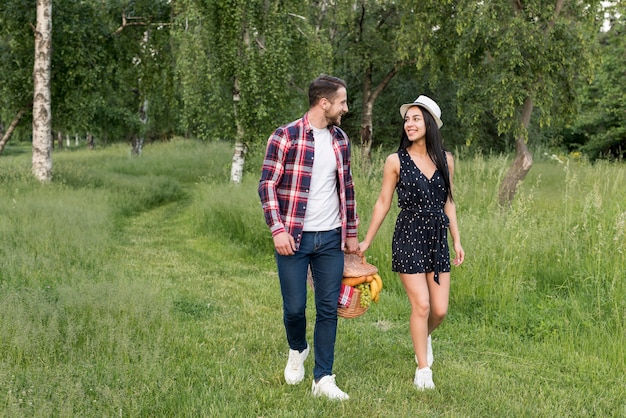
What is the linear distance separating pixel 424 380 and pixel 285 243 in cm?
150

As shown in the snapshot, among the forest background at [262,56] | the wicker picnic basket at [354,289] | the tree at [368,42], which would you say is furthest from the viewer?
the tree at [368,42]

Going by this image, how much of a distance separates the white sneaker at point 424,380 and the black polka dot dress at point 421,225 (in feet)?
2.21

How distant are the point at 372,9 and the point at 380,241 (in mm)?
14754

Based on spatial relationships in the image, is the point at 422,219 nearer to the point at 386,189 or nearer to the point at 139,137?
the point at 386,189

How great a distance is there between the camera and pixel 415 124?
13.8 feet

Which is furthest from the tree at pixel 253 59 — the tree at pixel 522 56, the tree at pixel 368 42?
the tree at pixel 368 42

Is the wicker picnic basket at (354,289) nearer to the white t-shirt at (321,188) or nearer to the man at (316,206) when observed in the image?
the man at (316,206)

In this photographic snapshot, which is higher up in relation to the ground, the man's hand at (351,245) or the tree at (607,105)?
the tree at (607,105)

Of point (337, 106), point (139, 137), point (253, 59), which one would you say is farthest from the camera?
point (139, 137)

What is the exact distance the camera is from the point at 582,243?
21.3 feet

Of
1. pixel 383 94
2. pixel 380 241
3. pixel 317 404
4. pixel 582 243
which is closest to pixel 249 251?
pixel 380 241

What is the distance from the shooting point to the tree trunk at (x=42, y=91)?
13.2m

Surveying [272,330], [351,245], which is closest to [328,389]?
[351,245]

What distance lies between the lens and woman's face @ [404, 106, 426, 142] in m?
4.21
